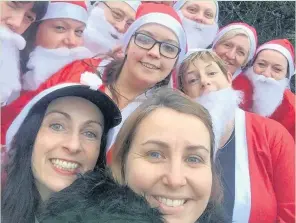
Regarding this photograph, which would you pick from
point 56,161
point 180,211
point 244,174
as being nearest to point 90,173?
point 56,161

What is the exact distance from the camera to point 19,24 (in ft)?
5.32

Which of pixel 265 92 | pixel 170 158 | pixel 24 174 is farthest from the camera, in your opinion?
pixel 265 92

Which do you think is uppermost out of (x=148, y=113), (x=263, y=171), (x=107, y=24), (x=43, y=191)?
(x=107, y=24)

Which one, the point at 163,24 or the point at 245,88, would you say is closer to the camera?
the point at 163,24

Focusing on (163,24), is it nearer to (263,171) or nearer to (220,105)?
(220,105)

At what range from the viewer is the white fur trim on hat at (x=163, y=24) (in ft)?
5.32

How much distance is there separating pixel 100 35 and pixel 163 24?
0.20 m

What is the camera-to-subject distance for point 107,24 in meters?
1.66

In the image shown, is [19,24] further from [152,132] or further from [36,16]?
[152,132]

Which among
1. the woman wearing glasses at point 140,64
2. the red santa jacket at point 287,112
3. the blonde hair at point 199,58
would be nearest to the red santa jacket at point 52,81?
the woman wearing glasses at point 140,64

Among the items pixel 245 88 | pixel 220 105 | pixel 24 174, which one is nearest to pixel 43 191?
pixel 24 174

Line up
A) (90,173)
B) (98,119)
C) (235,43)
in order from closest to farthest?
(90,173), (98,119), (235,43)

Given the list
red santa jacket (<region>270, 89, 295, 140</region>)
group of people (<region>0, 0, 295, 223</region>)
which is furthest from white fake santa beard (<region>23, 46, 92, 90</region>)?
red santa jacket (<region>270, 89, 295, 140</region>)

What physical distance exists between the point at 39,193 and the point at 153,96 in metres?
0.45
